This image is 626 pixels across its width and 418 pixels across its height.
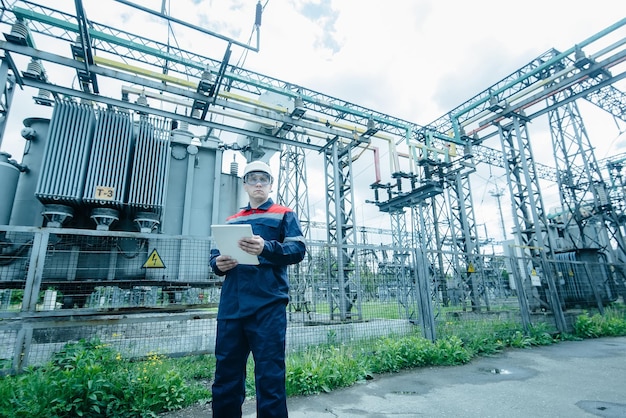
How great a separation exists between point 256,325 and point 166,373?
2255mm

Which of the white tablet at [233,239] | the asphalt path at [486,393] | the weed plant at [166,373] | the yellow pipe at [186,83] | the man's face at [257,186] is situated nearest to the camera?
the white tablet at [233,239]

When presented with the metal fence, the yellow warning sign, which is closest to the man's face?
the metal fence

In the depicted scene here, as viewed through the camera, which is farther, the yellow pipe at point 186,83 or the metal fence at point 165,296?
the yellow pipe at point 186,83

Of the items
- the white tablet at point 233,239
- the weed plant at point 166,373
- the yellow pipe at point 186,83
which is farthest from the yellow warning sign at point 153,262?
the yellow pipe at point 186,83

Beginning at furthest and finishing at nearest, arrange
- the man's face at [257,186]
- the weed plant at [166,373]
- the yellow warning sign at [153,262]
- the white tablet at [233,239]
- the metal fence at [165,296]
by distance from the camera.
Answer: the yellow warning sign at [153,262] → the metal fence at [165,296] → the weed plant at [166,373] → the man's face at [257,186] → the white tablet at [233,239]

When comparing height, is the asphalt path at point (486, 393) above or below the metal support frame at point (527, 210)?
below

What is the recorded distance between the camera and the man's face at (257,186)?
8.32 feet

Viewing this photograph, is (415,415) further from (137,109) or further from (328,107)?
(328,107)

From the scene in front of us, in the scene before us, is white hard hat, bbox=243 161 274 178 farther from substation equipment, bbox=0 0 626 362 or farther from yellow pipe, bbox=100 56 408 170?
yellow pipe, bbox=100 56 408 170

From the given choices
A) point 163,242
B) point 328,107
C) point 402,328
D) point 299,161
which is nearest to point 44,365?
point 163,242

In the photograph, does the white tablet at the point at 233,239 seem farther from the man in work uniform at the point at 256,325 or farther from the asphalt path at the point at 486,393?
the asphalt path at the point at 486,393

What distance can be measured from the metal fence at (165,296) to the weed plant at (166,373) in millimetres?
269

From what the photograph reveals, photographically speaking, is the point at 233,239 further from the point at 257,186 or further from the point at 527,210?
the point at 527,210

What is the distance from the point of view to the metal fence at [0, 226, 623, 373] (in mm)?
3910
